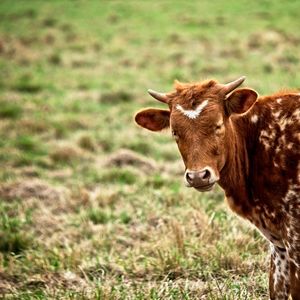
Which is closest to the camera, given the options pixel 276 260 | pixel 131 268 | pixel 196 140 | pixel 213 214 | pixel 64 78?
pixel 196 140

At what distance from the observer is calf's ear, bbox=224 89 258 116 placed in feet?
17.1

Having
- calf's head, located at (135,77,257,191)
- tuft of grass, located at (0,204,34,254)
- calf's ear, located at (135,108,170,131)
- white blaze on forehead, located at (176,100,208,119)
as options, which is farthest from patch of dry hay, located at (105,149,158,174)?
white blaze on forehead, located at (176,100,208,119)

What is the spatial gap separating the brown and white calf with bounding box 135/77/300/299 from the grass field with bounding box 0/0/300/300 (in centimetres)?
77

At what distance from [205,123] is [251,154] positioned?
1.97 feet

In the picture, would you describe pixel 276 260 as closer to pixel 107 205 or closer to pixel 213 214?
pixel 213 214

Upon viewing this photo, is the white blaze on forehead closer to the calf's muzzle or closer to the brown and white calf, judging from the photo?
the brown and white calf

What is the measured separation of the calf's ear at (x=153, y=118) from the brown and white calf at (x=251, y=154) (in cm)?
24

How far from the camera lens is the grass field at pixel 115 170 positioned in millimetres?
6594

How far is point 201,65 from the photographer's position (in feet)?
67.6

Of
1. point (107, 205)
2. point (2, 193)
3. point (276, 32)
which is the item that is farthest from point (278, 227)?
point (276, 32)

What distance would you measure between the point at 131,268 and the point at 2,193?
12.4ft

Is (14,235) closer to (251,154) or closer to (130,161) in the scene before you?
(251,154)

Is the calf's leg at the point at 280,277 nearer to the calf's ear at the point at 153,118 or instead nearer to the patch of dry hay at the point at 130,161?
the calf's ear at the point at 153,118

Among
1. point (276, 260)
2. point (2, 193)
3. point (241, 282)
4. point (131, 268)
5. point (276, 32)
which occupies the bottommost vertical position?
point (276, 32)
